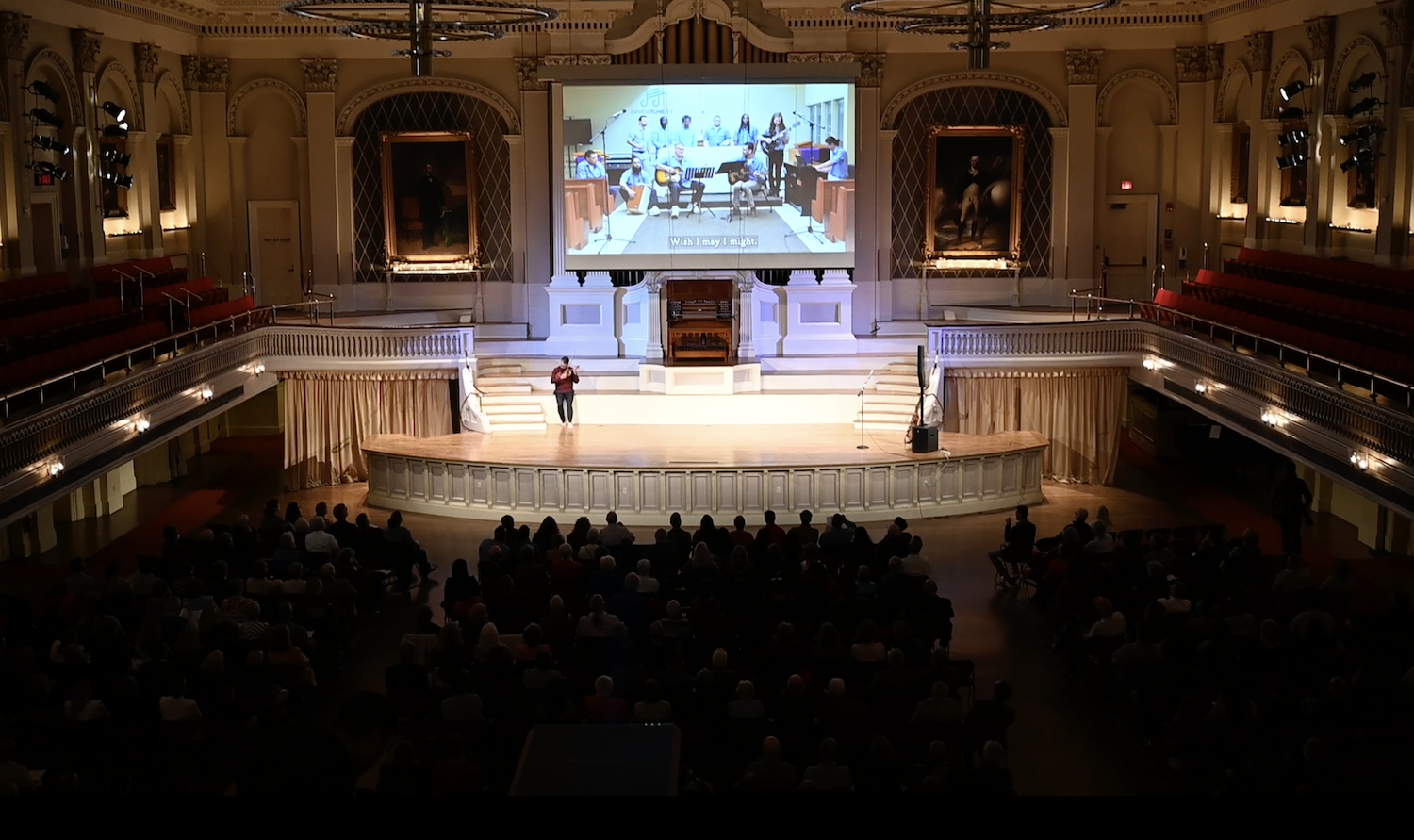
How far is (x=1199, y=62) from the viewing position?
86.6 ft

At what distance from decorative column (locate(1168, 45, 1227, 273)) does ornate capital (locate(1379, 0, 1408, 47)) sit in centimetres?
586

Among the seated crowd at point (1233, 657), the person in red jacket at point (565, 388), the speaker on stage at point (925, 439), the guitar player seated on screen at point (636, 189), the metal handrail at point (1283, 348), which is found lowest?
the seated crowd at point (1233, 657)

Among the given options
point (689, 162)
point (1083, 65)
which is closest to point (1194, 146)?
point (1083, 65)

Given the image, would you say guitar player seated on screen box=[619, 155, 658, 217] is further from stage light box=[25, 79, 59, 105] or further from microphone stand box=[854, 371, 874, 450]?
stage light box=[25, 79, 59, 105]

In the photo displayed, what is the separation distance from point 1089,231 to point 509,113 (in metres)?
10.3

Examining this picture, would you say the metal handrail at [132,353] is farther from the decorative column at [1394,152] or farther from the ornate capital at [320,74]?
the decorative column at [1394,152]

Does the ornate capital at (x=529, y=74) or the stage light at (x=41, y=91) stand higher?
the ornate capital at (x=529, y=74)

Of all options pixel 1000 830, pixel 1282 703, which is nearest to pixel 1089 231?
pixel 1282 703

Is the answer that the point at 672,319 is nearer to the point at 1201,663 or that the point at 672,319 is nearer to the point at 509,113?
the point at 509,113

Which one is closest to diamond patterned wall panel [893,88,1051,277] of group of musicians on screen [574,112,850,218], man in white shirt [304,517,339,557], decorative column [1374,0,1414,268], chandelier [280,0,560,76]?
group of musicians on screen [574,112,850,218]

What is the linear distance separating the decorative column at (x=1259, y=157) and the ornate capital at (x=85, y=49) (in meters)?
17.7

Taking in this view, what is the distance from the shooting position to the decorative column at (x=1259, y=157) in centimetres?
2419

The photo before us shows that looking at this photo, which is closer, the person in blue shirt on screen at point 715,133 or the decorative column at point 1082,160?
the person in blue shirt on screen at point 715,133

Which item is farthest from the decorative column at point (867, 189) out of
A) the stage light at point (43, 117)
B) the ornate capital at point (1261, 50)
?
the stage light at point (43, 117)
